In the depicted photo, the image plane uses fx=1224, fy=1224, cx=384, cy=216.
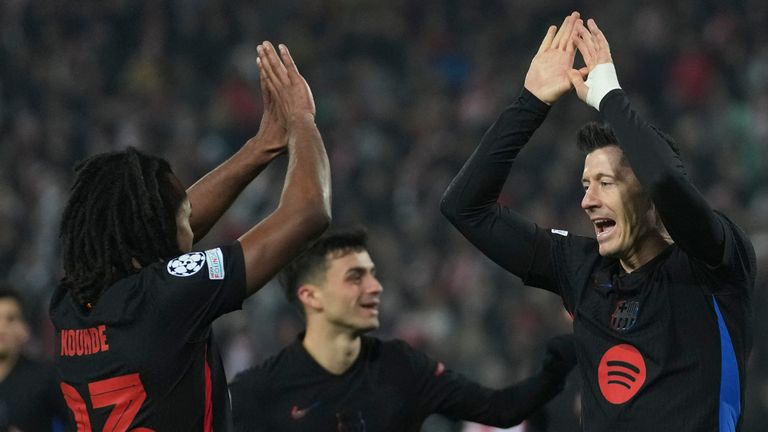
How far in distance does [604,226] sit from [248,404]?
173 centimetres

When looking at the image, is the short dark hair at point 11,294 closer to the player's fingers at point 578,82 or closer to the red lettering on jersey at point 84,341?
the red lettering on jersey at point 84,341

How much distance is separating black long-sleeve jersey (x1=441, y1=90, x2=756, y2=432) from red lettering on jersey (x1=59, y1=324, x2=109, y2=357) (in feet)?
4.16

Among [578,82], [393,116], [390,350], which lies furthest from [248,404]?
[393,116]

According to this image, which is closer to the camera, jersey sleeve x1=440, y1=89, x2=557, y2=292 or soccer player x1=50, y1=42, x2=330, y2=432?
soccer player x1=50, y1=42, x2=330, y2=432

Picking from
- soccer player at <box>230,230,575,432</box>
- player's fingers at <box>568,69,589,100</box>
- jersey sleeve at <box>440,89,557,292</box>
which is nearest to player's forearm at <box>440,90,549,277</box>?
jersey sleeve at <box>440,89,557,292</box>

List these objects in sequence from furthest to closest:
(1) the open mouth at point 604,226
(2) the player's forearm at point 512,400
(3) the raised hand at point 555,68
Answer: (2) the player's forearm at point 512,400 → (3) the raised hand at point 555,68 → (1) the open mouth at point 604,226

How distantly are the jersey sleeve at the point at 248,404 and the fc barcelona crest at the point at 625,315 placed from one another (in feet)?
5.59

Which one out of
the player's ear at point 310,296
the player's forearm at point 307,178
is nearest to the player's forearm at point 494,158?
the player's forearm at point 307,178

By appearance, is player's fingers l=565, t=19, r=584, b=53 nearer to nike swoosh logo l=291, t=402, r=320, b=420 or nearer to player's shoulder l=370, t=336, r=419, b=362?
player's shoulder l=370, t=336, r=419, b=362

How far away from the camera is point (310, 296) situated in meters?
5.02

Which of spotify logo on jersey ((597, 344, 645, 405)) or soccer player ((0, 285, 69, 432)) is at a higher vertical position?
spotify logo on jersey ((597, 344, 645, 405))

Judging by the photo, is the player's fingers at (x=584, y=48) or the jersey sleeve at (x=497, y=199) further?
the jersey sleeve at (x=497, y=199)

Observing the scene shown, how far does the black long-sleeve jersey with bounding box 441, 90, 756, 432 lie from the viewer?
9.80 ft

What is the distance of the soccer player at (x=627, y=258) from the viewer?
10.0ft
